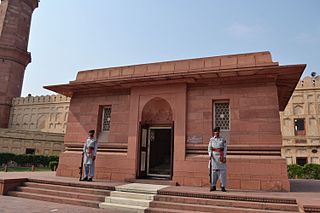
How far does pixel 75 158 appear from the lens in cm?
1025

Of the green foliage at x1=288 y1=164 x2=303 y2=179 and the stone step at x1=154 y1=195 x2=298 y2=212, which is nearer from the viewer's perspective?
the stone step at x1=154 y1=195 x2=298 y2=212

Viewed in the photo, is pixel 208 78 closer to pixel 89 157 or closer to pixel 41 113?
pixel 89 157

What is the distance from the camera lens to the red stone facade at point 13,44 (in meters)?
32.3

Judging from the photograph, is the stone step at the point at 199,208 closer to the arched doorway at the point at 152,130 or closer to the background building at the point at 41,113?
the arched doorway at the point at 152,130

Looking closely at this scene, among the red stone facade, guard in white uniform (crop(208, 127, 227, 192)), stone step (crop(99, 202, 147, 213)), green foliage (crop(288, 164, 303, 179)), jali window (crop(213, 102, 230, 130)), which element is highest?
the red stone facade

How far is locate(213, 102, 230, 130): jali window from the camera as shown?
8.70 m

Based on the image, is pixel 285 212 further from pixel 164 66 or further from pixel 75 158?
pixel 75 158

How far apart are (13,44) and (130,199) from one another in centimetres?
3275

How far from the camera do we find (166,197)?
6.58m

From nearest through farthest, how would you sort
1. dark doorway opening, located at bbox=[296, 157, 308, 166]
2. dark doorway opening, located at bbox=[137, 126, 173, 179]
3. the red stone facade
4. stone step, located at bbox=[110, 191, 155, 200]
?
stone step, located at bbox=[110, 191, 155, 200]
dark doorway opening, located at bbox=[137, 126, 173, 179]
dark doorway opening, located at bbox=[296, 157, 308, 166]
the red stone facade

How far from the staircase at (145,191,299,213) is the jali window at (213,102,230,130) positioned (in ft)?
9.58

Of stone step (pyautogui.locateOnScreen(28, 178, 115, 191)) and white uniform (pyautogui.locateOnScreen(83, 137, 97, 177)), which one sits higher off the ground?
white uniform (pyautogui.locateOnScreen(83, 137, 97, 177))

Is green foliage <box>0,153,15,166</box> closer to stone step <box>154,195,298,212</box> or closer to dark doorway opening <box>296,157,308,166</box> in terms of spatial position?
stone step <box>154,195,298,212</box>

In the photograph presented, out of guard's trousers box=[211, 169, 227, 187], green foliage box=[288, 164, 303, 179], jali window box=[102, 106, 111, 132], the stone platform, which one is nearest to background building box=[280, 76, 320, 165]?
green foliage box=[288, 164, 303, 179]
